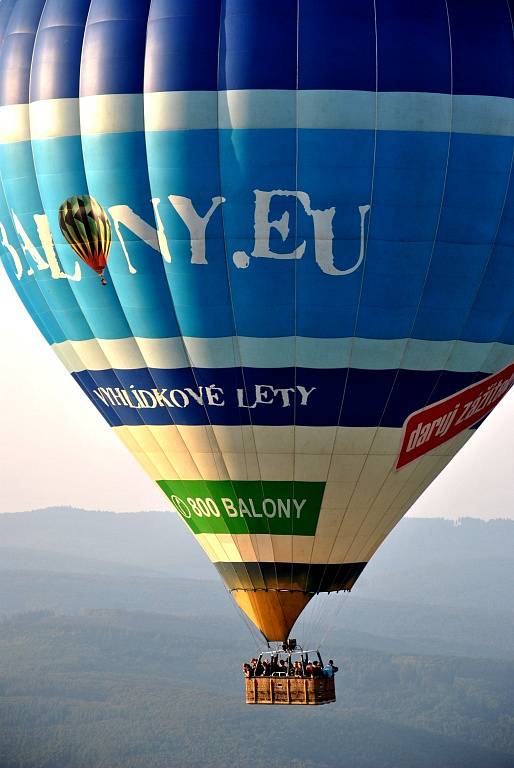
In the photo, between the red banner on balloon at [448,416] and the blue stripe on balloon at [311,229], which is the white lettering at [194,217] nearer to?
the blue stripe on balloon at [311,229]

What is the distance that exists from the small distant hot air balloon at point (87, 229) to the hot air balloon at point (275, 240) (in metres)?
0.08

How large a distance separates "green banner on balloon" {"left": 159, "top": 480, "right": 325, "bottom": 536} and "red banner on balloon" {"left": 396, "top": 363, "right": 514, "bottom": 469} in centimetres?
169

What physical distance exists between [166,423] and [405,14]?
769 centimetres

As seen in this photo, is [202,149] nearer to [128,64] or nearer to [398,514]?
[128,64]

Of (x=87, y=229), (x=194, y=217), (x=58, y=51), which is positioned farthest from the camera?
(x=58, y=51)

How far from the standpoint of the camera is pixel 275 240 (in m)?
23.9

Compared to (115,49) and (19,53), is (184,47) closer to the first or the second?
(115,49)

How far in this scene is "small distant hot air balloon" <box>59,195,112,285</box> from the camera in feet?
81.0

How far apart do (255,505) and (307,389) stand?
7.71ft

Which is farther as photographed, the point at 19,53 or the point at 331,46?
the point at 19,53

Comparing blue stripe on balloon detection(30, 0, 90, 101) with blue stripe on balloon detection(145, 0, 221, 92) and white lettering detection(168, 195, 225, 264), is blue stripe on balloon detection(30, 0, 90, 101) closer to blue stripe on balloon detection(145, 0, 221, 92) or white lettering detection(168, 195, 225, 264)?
A: blue stripe on balloon detection(145, 0, 221, 92)

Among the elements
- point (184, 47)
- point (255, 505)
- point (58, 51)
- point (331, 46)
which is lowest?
point (255, 505)

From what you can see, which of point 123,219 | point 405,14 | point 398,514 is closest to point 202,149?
point 123,219

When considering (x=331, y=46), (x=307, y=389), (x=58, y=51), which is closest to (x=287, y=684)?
(x=307, y=389)
